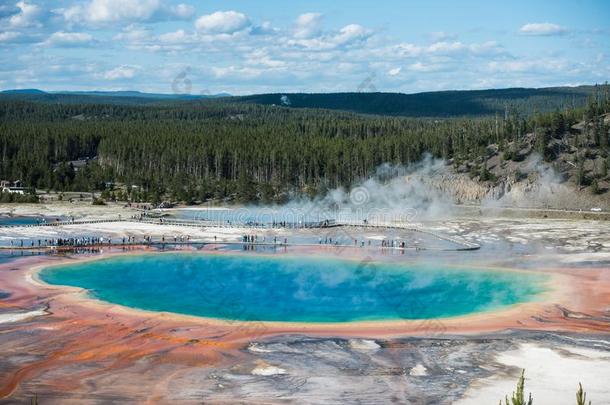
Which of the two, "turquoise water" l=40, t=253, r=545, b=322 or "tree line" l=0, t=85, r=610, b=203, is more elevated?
"tree line" l=0, t=85, r=610, b=203

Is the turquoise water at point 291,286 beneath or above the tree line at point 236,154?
beneath

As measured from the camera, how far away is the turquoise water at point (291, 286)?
1341 inches

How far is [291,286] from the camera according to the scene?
39312mm

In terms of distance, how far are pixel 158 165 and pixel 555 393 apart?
75.0 metres

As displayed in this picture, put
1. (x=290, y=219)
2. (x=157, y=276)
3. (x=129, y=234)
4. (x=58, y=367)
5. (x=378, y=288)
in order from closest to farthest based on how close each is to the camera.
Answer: (x=58, y=367)
(x=378, y=288)
(x=157, y=276)
(x=129, y=234)
(x=290, y=219)

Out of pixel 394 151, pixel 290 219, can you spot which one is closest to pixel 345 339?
pixel 290 219

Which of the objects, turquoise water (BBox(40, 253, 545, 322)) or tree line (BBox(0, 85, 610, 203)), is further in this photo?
tree line (BBox(0, 85, 610, 203))

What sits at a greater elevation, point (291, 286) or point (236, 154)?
point (236, 154)

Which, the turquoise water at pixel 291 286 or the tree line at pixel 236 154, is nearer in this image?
the turquoise water at pixel 291 286

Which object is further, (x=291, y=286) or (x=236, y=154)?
(x=236, y=154)

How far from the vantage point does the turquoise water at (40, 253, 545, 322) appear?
34062 mm

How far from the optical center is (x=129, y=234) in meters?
54.8

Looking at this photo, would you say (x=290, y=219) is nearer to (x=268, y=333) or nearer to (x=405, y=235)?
(x=405, y=235)

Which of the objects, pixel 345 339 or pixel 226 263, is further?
pixel 226 263
